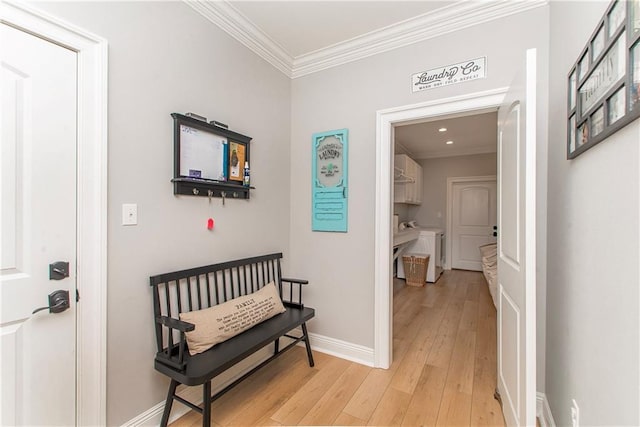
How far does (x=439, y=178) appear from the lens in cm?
630

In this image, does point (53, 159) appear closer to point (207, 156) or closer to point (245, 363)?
point (207, 156)

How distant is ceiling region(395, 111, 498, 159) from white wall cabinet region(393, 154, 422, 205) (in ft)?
1.24

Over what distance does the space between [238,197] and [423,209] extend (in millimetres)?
5336

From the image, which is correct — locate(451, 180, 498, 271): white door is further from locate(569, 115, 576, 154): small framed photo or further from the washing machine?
locate(569, 115, 576, 154): small framed photo

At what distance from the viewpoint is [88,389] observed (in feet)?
4.46

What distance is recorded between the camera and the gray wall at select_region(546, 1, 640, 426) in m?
0.79

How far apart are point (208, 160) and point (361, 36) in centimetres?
159

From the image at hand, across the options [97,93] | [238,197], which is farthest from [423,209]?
[97,93]

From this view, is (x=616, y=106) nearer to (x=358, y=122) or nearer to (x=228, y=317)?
(x=358, y=122)

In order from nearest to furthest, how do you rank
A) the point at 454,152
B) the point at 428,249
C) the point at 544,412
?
the point at 544,412 < the point at 428,249 < the point at 454,152

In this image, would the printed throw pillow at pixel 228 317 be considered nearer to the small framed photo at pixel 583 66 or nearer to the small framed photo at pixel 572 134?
the small framed photo at pixel 572 134

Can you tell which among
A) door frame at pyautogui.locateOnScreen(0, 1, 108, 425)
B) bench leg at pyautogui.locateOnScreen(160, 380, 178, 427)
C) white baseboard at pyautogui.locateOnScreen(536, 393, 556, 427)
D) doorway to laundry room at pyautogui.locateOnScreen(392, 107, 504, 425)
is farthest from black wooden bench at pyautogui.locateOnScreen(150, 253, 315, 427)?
white baseboard at pyautogui.locateOnScreen(536, 393, 556, 427)

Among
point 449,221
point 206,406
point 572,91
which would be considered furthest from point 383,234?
point 449,221

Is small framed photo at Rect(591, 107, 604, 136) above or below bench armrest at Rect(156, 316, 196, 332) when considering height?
above
